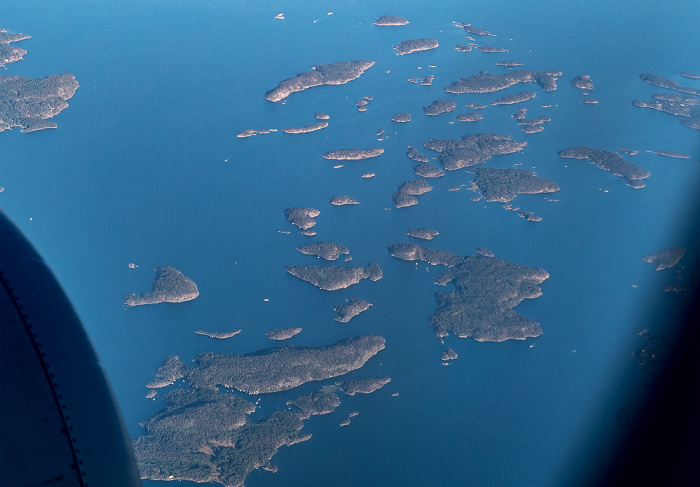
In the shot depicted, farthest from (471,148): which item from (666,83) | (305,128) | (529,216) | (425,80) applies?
(666,83)

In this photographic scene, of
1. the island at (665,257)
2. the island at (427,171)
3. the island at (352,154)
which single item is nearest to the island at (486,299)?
the island at (665,257)

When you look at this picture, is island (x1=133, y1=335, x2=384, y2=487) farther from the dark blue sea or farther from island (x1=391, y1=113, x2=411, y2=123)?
island (x1=391, y1=113, x2=411, y2=123)

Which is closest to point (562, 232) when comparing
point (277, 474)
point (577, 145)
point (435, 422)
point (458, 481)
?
point (577, 145)

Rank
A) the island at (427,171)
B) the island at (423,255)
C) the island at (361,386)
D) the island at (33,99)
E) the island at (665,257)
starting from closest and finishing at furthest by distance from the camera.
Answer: the island at (361,386)
the island at (665,257)
the island at (423,255)
the island at (427,171)
the island at (33,99)

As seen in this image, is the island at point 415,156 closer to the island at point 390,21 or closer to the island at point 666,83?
the island at point 390,21

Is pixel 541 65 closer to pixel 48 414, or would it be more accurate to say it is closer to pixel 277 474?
pixel 277 474

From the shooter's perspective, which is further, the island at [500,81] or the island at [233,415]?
the island at [500,81]

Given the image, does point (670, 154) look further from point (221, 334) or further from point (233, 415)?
point (233, 415)

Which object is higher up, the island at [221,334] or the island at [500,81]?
the island at [500,81]
